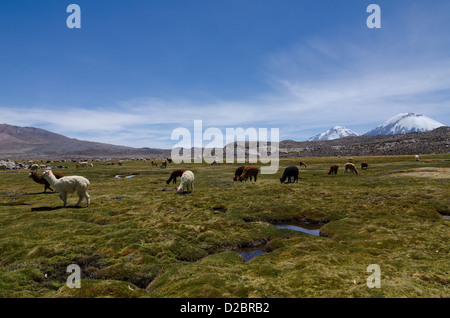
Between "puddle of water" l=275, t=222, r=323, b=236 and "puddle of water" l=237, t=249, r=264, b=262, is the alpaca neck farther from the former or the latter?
"puddle of water" l=275, t=222, r=323, b=236

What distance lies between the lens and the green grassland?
796 cm

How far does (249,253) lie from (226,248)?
1441 mm

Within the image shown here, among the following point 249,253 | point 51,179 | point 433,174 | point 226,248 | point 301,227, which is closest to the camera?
point 249,253

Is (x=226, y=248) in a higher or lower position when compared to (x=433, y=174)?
lower

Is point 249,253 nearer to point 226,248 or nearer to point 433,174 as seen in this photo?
point 226,248

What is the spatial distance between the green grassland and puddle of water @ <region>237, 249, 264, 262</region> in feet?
1.79

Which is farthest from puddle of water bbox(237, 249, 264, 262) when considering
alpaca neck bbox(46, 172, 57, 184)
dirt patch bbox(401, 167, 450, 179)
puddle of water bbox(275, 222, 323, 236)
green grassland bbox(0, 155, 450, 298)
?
dirt patch bbox(401, 167, 450, 179)

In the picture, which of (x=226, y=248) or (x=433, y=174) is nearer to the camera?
(x=226, y=248)

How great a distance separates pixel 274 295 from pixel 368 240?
30.1 ft

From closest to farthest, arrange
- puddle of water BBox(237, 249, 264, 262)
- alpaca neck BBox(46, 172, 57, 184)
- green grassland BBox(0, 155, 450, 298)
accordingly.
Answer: green grassland BBox(0, 155, 450, 298), puddle of water BBox(237, 249, 264, 262), alpaca neck BBox(46, 172, 57, 184)

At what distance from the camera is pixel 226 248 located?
13.4 m

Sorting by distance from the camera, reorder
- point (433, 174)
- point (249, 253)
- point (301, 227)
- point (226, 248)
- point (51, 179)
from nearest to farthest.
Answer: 1. point (249, 253)
2. point (226, 248)
3. point (301, 227)
4. point (51, 179)
5. point (433, 174)

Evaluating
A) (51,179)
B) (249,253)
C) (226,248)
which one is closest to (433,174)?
(249,253)

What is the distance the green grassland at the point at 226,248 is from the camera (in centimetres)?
796
